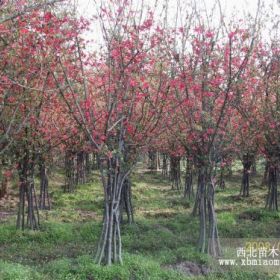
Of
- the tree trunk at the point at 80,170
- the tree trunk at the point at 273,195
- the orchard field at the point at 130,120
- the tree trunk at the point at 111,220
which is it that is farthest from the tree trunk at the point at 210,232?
the tree trunk at the point at 80,170

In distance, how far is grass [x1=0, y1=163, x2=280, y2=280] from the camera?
7.90m

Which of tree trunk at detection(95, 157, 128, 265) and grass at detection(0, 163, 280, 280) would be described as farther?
tree trunk at detection(95, 157, 128, 265)

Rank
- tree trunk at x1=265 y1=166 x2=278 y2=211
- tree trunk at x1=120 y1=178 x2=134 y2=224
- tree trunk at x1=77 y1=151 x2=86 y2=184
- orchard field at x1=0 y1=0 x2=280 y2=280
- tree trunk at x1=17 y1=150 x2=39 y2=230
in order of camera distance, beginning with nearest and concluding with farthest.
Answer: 1. orchard field at x1=0 y1=0 x2=280 y2=280
2. tree trunk at x1=17 y1=150 x2=39 y2=230
3. tree trunk at x1=120 y1=178 x2=134 y2=224
4. tree trunk at x1=265 y1=166 x2=278 y2=211
5. tree trunk at x1=77 y1=151 x2=86 y2=184

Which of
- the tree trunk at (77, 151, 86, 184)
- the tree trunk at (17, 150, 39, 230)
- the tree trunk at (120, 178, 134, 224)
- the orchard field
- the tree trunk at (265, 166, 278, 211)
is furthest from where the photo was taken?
the tree trunk at (77, 151, 86, 184)

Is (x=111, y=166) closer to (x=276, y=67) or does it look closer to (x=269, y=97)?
(x=269, y=97)

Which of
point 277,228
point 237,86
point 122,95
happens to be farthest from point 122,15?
point 277,228

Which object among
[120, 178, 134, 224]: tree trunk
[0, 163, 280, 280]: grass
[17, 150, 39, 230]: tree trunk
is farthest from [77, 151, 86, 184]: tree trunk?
[17, 150, 39, 230]: tree trunk

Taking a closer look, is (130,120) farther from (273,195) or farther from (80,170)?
(80,170)

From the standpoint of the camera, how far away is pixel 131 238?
11102 mm

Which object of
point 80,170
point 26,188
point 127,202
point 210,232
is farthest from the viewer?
point 80,170

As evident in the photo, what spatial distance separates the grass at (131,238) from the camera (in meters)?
7.90

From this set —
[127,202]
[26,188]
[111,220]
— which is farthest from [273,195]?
[26,188]

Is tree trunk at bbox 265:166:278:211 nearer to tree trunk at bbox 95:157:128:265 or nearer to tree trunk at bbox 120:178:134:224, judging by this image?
tree trunk at bbox 120:178:134:224

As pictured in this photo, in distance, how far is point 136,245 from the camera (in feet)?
34.0
